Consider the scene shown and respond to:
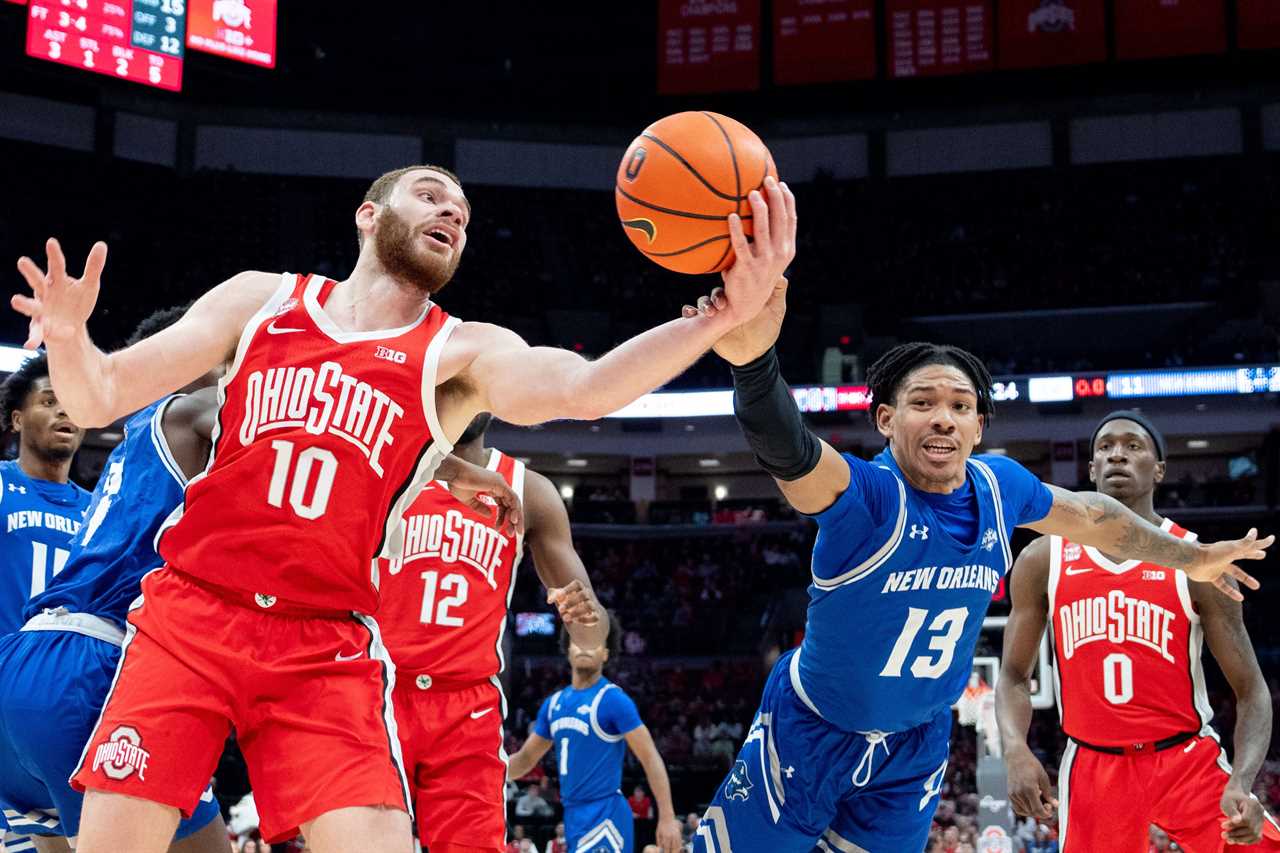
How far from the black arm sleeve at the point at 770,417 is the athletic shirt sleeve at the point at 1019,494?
3.56ft

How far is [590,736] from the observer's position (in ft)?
28.6

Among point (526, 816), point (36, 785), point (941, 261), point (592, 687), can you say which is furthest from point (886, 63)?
point (36, 785)

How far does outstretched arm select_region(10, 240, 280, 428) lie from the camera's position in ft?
9.61

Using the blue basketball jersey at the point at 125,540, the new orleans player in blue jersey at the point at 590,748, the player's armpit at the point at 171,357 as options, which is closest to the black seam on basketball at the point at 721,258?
the player's armpit at the point at 171,357

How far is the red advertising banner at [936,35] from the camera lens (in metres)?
23.9

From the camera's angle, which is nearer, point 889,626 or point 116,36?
point 889,626

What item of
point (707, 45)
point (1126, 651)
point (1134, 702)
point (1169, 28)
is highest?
point (707, 45)

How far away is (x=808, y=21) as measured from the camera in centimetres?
2403

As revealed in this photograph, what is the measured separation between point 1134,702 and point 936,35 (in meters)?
20.8

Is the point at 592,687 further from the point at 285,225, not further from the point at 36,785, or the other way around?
the point at 285,225

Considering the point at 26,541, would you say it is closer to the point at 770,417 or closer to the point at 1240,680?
the point at 770,417

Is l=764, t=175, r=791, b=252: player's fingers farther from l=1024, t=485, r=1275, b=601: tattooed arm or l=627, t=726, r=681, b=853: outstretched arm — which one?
l=627, t=726, r=681, b=853: outstretched arm

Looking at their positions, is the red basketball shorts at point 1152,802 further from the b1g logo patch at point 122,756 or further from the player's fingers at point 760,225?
the b1g logo patch at point 122,756

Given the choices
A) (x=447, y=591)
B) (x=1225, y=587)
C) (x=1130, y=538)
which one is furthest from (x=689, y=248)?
(x=1225, y=587)
